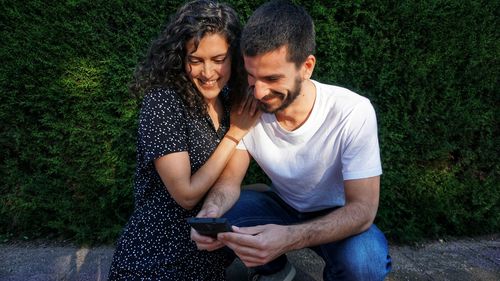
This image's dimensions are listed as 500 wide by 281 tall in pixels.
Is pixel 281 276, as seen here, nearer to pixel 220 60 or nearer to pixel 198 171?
pixel 198 171

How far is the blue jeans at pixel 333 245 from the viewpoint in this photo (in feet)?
7.02

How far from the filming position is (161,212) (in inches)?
86.7

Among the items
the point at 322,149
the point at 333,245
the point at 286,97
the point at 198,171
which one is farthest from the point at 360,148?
the point at 198,171

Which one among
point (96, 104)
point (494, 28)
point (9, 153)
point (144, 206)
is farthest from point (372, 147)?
point (9, 153)

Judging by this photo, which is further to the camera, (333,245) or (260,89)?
(333,245)

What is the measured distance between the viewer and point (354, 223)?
6.87 ft

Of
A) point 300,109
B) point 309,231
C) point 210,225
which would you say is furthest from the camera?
point 300,109

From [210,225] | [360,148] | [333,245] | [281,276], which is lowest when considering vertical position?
[281,276]

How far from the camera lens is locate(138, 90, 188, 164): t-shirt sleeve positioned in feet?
6.79

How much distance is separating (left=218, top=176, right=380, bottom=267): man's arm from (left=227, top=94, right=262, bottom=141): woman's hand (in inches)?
25.5

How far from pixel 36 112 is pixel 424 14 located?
10.3ft

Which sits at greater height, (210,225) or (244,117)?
(244,117)

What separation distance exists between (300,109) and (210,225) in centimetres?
89

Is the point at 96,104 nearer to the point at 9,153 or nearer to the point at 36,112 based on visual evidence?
the point at 36,112
